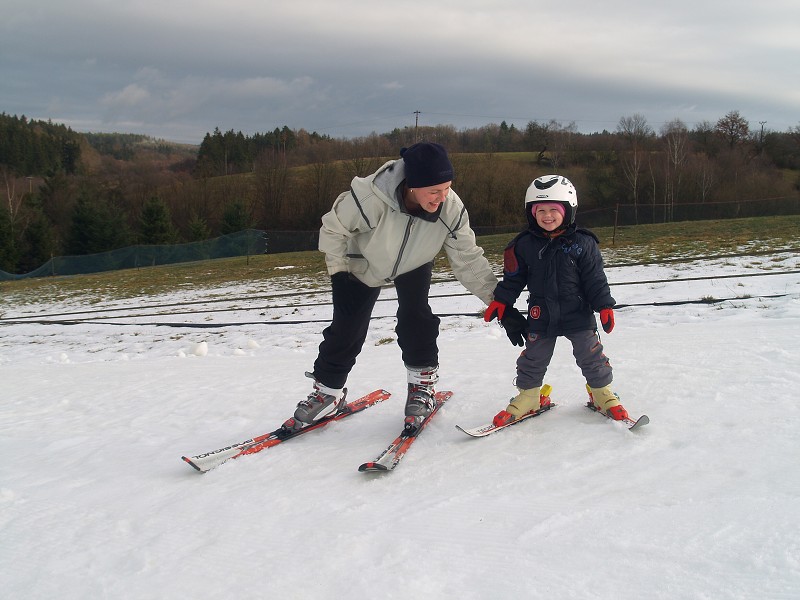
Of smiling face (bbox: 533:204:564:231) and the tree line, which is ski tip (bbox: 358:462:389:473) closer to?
smiling face (bbox: 533:204:564:231)

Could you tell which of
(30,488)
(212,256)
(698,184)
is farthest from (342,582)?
(698,184)

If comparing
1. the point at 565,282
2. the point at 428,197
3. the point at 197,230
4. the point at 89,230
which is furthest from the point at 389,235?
the point at 89,230

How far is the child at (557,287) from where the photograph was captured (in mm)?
3062

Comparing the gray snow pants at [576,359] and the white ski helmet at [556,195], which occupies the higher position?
the white ski helmet at [556,195]

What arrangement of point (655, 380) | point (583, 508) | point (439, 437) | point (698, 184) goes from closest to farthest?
point (583, 508), point (439, 437), point (655, 380), point (698, 184)

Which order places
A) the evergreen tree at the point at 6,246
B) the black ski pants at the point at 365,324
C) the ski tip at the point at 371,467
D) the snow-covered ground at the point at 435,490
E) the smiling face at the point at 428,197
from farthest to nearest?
the evergreen tree at the point at 6,246, the black ski pants at the point at 365,324, the smiling face at the point at 428,197, the ski tip at the point at 371,467, the snow-covered ground at the point at 435,490

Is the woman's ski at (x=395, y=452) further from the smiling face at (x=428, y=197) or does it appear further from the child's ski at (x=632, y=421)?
the smiling face at (x=428, y=197)

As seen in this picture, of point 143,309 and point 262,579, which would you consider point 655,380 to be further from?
point 143,309

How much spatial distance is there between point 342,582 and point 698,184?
51.9 metres

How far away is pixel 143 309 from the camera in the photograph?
13.5 m

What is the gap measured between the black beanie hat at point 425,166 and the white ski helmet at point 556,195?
47 cm

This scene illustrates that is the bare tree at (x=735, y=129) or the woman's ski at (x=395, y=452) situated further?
the bare tree at (x=735, y=129)

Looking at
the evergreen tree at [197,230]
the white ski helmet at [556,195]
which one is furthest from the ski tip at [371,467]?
the evergreen tree at [197,230]

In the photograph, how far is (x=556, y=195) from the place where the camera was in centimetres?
306
